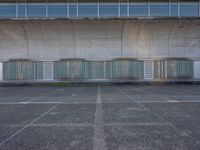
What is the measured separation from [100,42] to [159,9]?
6992 millimetres

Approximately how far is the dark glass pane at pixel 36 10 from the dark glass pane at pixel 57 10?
24.4 inches

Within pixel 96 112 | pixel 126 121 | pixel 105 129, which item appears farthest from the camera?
pixel 96 112

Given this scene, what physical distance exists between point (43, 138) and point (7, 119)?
238 centimetres

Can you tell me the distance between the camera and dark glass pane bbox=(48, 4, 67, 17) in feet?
81.1

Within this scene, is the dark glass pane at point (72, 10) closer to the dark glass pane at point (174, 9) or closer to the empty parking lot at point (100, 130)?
the dark glass pane at point (174, 9)

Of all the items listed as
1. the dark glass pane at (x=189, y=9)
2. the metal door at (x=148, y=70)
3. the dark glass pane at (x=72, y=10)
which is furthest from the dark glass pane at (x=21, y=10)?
the dark glass pane at (x=189, y=9)

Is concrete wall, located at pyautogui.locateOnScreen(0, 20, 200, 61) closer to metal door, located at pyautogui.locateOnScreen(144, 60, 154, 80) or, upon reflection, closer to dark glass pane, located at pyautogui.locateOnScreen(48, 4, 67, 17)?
metal door, located at pyautogui.locateOnScreen(144, 60, 154, 80)

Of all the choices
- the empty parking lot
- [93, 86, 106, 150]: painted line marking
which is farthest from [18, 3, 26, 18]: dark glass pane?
[93, 86, 106, 150]: painted line marking

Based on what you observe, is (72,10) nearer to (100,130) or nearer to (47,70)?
(47,70)

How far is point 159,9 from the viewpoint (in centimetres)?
2505

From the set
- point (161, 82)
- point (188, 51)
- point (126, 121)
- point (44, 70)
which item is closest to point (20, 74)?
point (44, 70)

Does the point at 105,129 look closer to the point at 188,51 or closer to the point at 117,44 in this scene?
the point at 117,44

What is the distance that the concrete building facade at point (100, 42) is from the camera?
2469 centimetres

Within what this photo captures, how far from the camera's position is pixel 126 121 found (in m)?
6.32
